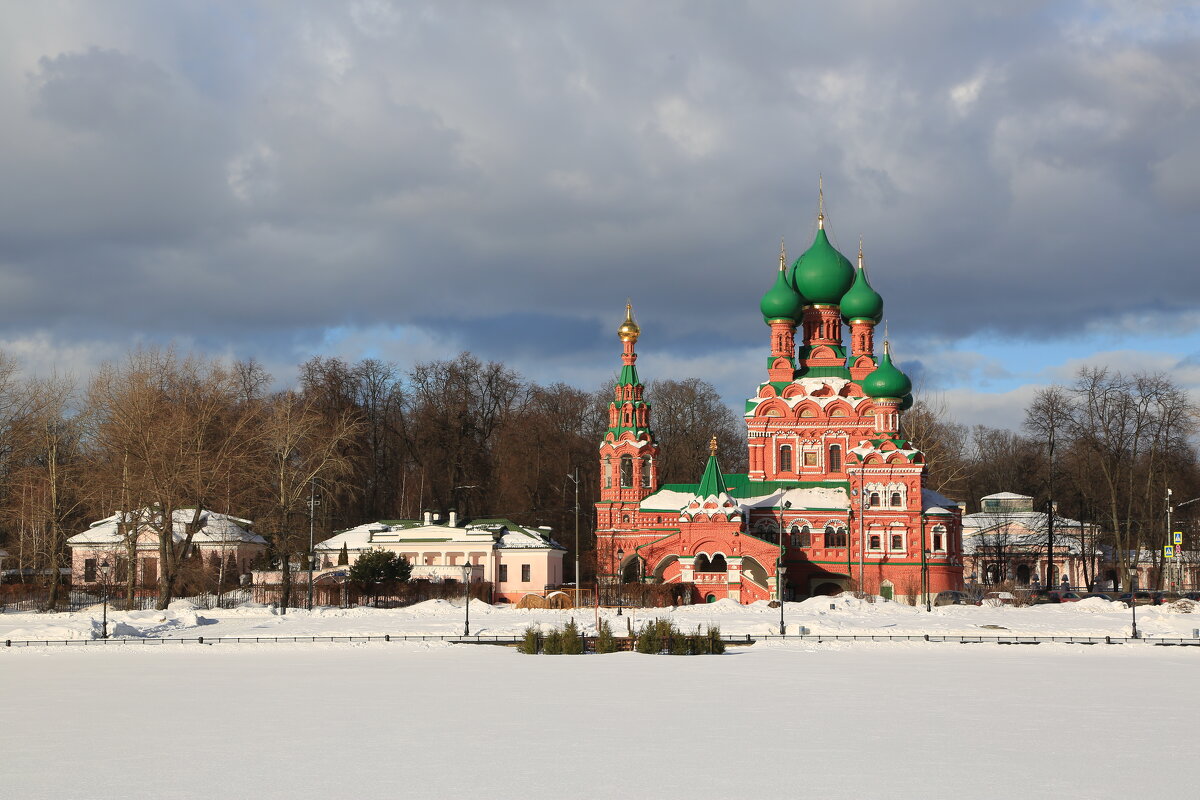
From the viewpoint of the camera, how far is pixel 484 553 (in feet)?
198

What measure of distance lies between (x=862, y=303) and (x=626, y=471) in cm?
1607

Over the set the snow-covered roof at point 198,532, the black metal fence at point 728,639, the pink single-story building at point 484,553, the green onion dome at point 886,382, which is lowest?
the black metal fence at point 728,639

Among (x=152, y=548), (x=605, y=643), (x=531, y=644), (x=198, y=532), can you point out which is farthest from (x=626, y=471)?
(x=531, y=644)

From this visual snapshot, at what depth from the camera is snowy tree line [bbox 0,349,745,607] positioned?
1955 inches

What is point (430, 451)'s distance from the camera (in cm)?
8225

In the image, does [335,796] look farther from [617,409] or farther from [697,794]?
[617,409]

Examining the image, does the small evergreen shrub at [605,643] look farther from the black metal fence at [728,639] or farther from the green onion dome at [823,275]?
the green onion dome at [823,275]

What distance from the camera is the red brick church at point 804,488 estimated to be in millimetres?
61000

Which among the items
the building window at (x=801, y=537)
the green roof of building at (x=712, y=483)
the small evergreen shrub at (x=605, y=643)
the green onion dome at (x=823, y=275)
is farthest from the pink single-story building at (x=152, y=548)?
the green onion dome at (x=823, y=275)

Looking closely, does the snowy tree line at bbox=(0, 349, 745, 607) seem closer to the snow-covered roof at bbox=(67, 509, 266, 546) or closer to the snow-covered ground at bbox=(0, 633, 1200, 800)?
the snow-covered roof at bbox=(67, 509, 266, 546)

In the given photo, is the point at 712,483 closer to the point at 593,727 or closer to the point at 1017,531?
the point at 1017,531

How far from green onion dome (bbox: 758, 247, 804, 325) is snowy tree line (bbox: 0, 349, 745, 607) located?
16865mm

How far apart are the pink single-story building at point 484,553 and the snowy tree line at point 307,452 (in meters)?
3.90

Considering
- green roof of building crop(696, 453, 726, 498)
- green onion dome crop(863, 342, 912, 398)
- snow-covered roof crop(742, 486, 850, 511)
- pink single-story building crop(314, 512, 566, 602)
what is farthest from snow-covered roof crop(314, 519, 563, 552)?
green onion dome crop(863, 342, 912, 398)
